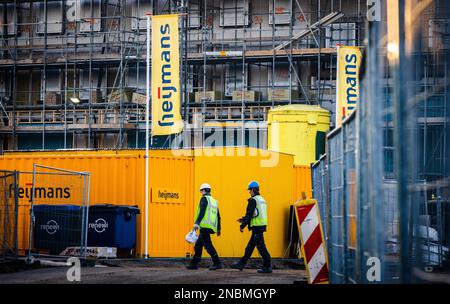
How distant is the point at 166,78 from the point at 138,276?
7.79 m

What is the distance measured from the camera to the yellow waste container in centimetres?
3438

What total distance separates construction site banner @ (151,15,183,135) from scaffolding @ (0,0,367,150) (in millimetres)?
18104

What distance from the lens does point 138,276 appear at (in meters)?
17.9

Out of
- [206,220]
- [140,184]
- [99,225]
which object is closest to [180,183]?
[140,184]

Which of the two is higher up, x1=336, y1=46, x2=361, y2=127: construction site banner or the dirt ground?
x1=336, y1=46, x2=361, y2=127: construction site banner

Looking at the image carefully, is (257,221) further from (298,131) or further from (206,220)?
(298,131)

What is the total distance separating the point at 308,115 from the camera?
35156mm

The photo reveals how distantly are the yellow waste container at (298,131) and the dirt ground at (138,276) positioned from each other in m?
13.7

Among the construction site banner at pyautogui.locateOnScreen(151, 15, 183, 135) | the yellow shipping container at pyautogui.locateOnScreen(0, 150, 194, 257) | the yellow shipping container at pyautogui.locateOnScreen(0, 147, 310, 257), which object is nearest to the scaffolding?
the construction site banner at pyautogui.locateOnScreen(151, 15, 183, 135)

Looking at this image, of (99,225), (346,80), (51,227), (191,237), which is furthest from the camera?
(346,80)

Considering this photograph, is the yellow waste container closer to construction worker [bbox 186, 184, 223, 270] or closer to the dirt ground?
the dirt ground

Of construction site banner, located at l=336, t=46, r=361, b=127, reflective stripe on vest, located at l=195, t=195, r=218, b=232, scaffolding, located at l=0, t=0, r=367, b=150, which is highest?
scaffolding, located at l=0, t=0, r=367, b=150
